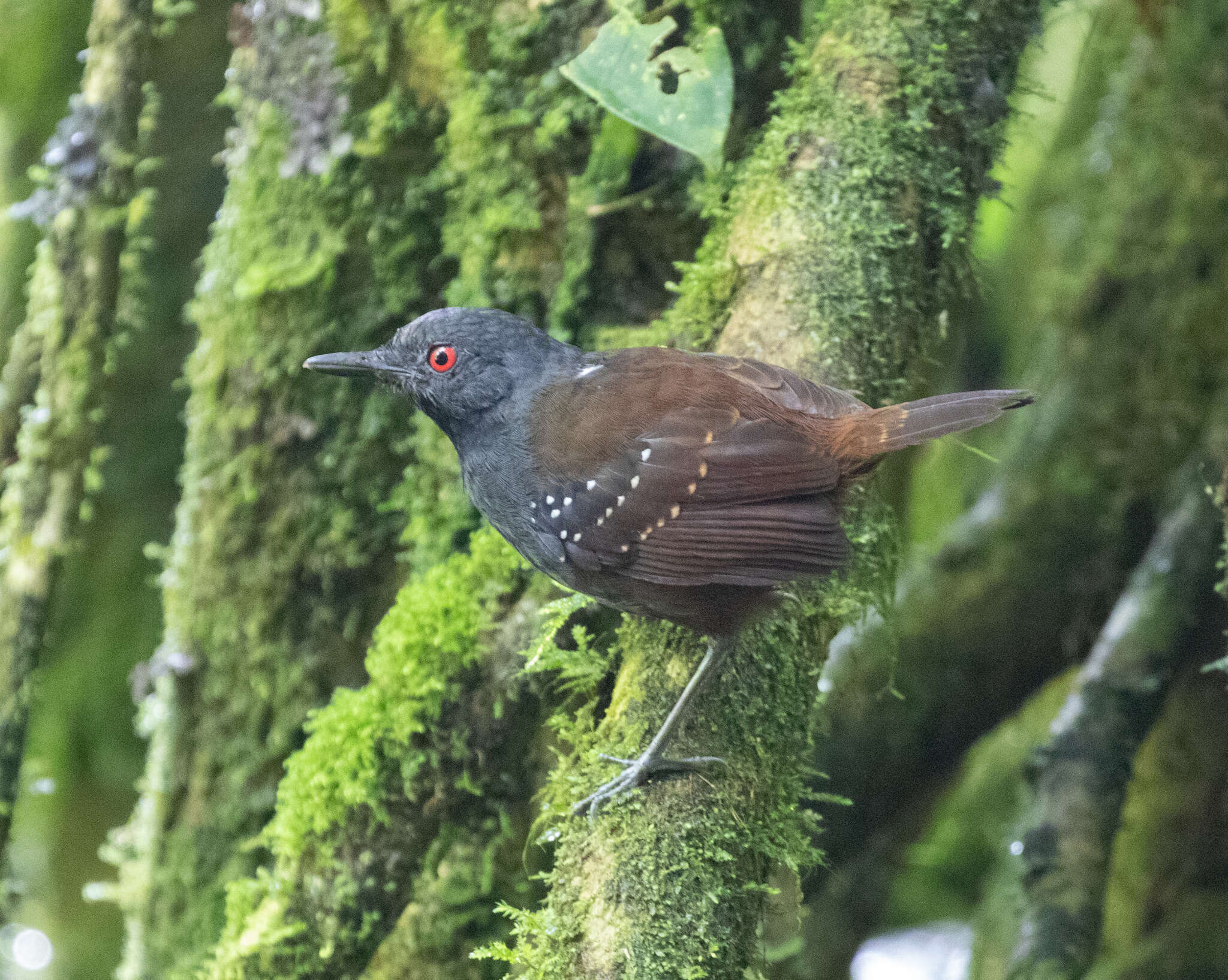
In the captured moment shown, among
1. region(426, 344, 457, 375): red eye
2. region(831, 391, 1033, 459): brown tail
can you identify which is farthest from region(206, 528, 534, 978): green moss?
region(831, 391, 1033, 459): brown tail

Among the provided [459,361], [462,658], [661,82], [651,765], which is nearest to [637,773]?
[651,765]

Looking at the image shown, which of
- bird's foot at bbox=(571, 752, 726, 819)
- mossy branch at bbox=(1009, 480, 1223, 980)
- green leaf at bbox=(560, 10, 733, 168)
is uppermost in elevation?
green leaf at bbox=(560, 10, 733, 168)

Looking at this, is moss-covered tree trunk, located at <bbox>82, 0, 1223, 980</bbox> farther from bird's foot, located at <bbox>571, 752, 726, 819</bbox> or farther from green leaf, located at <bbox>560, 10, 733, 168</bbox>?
green leaf, located at <bbox>560, 10, 733, 168</bbox>

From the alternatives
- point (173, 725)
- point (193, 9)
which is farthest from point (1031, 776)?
point (193, 9)

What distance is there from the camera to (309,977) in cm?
256

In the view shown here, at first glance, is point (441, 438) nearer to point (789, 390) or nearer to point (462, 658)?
point (462, 658)

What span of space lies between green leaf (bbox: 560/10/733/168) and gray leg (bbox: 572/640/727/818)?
52.3 inches

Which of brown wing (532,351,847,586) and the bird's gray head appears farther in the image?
the bird's gray head

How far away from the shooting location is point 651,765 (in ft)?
6.61

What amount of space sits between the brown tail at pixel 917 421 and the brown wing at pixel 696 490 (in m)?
0.07

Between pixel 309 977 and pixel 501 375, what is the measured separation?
5.29 feet

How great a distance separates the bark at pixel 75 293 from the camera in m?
3.12

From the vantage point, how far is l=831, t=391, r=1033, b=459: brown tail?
6.68 ft

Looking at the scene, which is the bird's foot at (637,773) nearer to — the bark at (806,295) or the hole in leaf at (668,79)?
the bark at (806,295)
